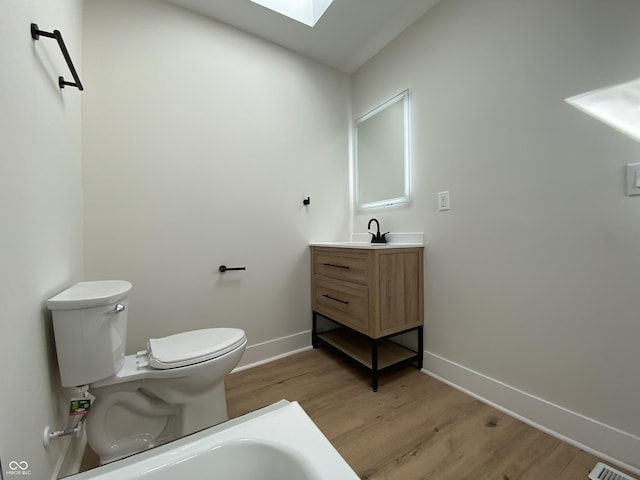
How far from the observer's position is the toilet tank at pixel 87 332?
0.86 meters

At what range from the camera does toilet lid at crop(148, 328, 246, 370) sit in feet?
3.41

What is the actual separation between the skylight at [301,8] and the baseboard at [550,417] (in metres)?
2.53

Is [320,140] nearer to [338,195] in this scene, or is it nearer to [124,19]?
[338,195]

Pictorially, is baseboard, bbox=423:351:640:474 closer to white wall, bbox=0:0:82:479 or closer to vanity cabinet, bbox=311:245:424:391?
vanity cabinet, bbox=311:245:424:391

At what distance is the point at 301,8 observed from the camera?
5.92 feet

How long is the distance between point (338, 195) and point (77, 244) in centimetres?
179

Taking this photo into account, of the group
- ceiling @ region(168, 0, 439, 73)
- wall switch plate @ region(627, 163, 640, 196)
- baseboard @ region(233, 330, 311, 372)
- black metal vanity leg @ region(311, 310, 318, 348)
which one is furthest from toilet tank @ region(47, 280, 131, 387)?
wall switch plate @ region(627, 163, 640, 196)

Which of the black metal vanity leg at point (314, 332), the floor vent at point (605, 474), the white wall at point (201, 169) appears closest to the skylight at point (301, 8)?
the white wall at point (201, 169)

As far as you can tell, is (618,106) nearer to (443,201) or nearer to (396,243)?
(443,201)

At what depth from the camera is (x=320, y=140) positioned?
2.20 m

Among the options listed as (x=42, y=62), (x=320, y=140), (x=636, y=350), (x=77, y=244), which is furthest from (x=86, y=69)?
(x=636, y=350)

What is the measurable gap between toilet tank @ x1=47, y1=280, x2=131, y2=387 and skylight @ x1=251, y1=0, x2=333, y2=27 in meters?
1.96

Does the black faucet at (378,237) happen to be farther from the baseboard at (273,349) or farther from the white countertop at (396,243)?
the baseboard at (273,349)

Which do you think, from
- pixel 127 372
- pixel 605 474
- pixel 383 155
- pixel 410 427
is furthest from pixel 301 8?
pixel 605 474
